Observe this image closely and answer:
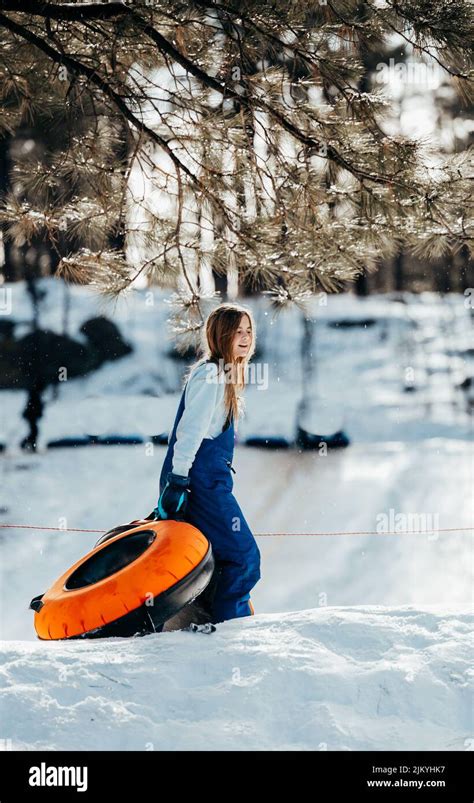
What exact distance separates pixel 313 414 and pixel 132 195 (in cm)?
1021

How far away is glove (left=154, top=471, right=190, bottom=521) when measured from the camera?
313 centimetres

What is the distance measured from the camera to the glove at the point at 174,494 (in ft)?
10.3

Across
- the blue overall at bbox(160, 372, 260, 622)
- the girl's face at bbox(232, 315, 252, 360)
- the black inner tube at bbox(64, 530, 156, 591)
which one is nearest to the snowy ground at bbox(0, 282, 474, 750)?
the blue overall at bbox(160, 372, 260, 622)

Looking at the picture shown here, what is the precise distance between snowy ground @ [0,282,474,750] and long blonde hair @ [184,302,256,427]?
866mm

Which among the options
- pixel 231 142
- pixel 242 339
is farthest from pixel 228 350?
pixel 231 142

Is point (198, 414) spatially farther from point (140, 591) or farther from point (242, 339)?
point (140, 591)

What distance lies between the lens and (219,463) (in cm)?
329

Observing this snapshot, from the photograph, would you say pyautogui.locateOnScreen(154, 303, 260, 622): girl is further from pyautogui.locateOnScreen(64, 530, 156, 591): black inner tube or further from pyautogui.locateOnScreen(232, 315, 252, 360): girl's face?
pyautogui.locateOnScreen(64, 530, 156, 591): black inner tube

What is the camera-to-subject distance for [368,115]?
13.2ft

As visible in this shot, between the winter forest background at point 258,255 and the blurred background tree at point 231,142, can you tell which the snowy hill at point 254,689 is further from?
the blurred background tree at point 231,142

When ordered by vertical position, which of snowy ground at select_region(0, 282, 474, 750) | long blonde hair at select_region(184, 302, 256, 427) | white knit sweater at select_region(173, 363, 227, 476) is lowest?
snowy ground at select_region(0, 282, 474, 750)
